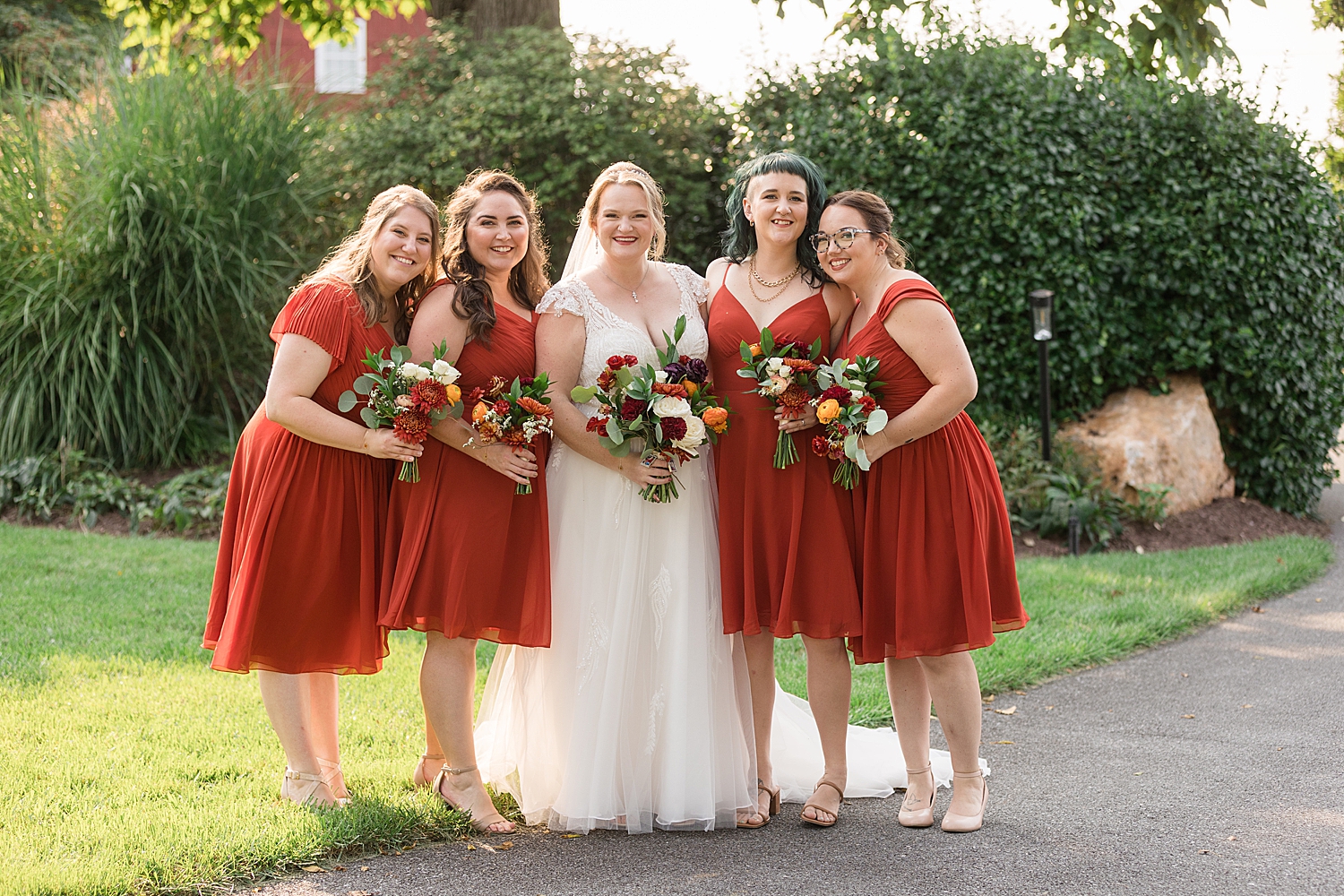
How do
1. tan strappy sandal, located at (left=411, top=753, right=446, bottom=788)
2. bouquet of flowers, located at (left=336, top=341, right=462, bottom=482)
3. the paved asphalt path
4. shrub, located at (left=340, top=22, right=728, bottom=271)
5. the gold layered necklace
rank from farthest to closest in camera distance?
shrub, located at (left=340, top=22, right=728, bottom=271) < tan strappy sandal, located at (left=411, top=753, right=446, bottom=788) < the gold layered necklace < bouquet of flowers, located at (left=336, top=341, right=462, bottom=482) < the paved asphalt path

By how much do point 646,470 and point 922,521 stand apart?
38.6 inches

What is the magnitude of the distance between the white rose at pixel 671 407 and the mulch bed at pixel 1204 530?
5.30 m

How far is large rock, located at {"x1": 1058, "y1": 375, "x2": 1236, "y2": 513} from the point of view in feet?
29.8

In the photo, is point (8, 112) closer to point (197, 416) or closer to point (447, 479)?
point (197, 416)

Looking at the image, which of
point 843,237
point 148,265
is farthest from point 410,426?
point 148,265

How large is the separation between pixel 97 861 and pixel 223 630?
2.78ft

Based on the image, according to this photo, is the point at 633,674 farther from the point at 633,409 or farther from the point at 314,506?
the point at 314,506

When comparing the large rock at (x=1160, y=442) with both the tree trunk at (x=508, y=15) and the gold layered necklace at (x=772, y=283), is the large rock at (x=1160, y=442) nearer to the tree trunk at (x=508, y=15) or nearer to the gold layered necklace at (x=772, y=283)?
the gold layered necklace at (x=772, y=283)

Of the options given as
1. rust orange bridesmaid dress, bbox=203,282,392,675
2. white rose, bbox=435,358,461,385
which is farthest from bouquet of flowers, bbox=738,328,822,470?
rust orange bridesmaid dress, bbox=203,282,392,675

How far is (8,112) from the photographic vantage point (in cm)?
1082

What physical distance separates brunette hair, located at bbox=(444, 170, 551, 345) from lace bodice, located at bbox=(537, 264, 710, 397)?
0.13 metres

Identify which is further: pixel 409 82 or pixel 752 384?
pixel 409 82

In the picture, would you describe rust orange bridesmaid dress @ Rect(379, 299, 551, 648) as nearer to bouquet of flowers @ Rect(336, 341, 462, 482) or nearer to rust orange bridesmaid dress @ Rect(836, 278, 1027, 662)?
bouquet of flowers @ Rect(336, 341, 462, 482)

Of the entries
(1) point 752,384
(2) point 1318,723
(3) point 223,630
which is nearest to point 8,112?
(3) point 223,630
